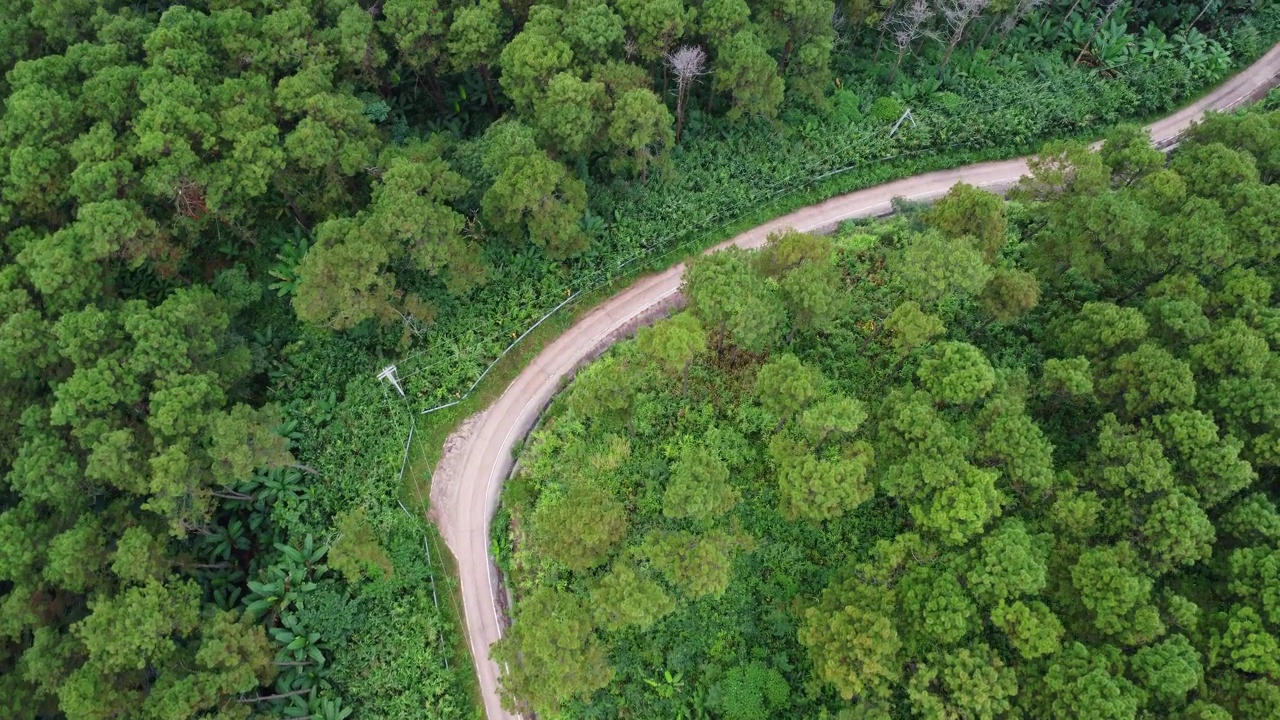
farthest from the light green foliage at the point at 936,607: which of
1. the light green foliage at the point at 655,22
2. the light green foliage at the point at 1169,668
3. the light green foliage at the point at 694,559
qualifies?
the light green foliage at the point at 655,22

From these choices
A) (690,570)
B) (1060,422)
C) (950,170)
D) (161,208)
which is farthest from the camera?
(950,170)

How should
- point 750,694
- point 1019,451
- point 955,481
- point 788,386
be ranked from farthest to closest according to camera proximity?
point 750,694 < point 788,386 < point 1019,451 < point 955,481

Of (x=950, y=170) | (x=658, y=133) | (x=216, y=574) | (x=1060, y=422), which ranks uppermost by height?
(x=658, y=133)

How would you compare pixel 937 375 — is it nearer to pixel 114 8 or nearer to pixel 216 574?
pixel 216 574

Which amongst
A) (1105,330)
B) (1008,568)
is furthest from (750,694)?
(1105,330)

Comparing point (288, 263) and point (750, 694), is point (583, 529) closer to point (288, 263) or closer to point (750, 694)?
point (750, 694)

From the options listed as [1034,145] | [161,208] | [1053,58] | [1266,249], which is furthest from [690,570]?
[1053,58]

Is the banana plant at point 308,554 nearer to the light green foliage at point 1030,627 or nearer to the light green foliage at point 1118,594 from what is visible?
the light green foliage at point 1030,627
